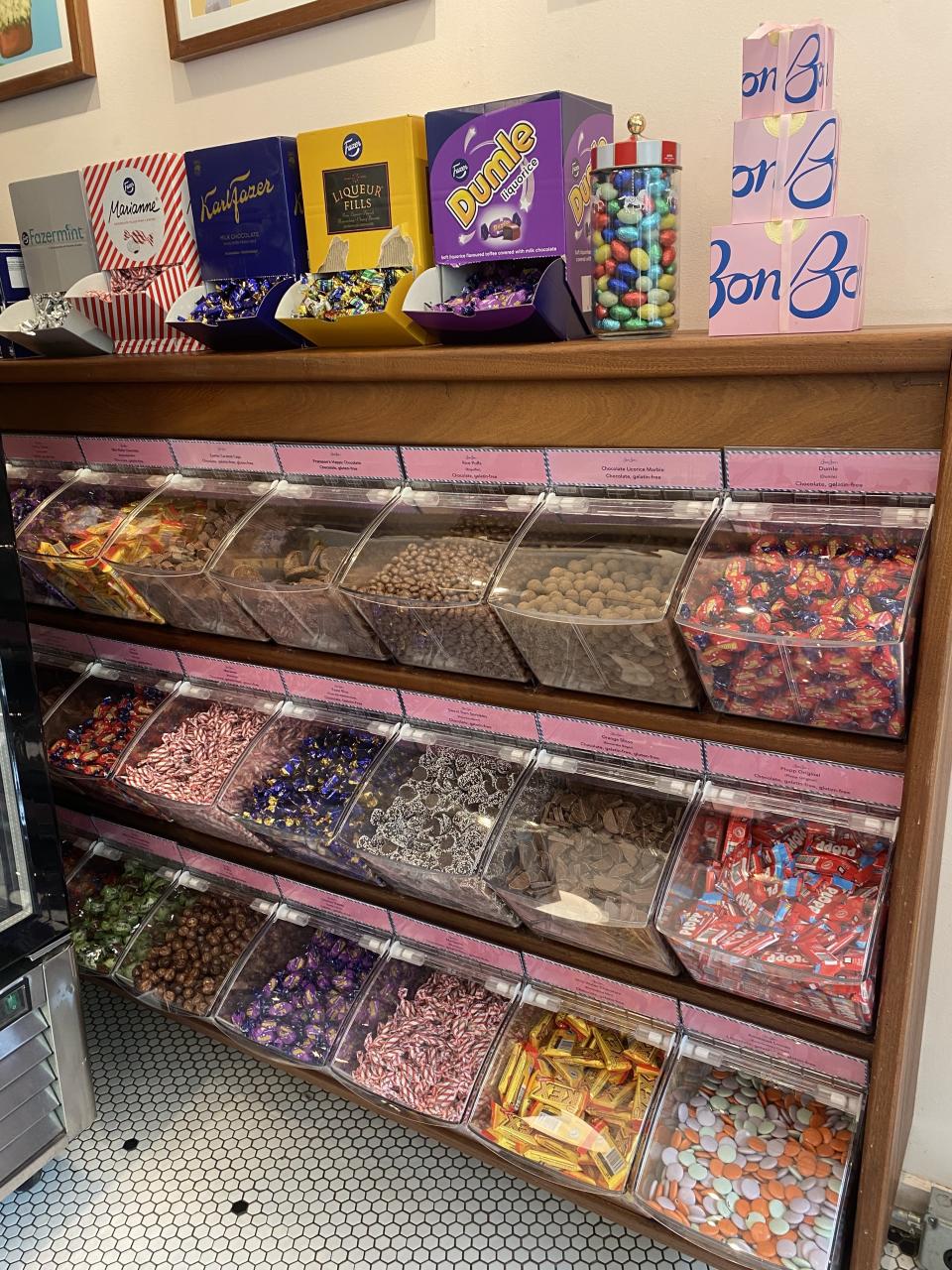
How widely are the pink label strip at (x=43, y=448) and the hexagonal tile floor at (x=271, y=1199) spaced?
1545 mm

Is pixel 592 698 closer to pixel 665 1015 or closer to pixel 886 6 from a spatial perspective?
pixel 665 1015

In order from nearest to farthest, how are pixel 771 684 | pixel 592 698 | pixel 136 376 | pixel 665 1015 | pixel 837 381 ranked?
1. pixel 837 381
2. pixel 771 684
3. pixel 592 698
4. pixel 665 1015
5. pixel 136 376

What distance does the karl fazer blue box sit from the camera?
1.75 meters

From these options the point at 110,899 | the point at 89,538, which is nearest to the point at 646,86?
the point at 89,538

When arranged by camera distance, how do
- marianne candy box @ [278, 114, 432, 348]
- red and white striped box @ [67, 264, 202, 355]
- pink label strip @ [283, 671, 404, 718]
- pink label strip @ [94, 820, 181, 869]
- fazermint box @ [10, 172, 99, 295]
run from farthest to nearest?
1. pink label strip @ [94, 820, 181, 869]
2. fazermint box @ [10, 172, 99, 295]
3. red and white striped box @ [67, 264, 202, 355]
4. pink label strip @ [283, 671, 404, 718]
5. marianne candy box @ [278, 114, 432, 348]

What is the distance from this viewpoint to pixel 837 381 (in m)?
1.25

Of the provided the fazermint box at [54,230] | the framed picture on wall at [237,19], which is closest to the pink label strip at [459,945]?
the fazermint box at [54,230]

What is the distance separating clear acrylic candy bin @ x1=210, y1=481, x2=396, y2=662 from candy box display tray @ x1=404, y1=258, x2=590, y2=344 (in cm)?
37

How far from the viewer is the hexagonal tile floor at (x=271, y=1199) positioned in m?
1.94

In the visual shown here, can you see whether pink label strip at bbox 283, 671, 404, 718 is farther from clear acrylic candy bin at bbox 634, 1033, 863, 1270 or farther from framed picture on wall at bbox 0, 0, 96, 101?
framed picture on wall at bbox 0, 0, 96, 101

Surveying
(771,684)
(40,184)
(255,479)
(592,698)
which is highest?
(40,184)

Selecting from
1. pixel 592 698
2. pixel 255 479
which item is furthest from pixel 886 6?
pixel 255 479

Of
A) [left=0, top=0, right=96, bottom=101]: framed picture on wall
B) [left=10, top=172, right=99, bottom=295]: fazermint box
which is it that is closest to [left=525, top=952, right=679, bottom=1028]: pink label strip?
[left=10, top=172, right=99, bottom=295]: fazermint box

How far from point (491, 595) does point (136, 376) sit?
918 millimetres
